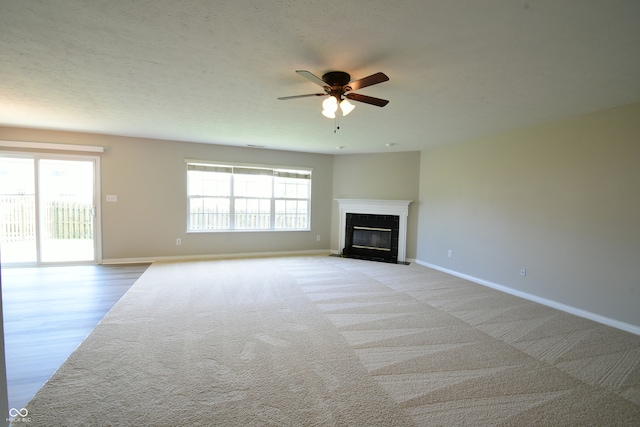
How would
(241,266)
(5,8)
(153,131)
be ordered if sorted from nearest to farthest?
(5,8)
(153,131)
(241,266)

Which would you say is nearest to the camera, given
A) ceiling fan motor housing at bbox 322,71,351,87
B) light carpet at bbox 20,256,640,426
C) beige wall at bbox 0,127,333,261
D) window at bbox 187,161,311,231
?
light carpet at bbox 20,256,640,426

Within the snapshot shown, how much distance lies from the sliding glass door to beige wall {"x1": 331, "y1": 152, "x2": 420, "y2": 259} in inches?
190

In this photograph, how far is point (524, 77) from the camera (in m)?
2.39

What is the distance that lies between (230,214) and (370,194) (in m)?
3.14

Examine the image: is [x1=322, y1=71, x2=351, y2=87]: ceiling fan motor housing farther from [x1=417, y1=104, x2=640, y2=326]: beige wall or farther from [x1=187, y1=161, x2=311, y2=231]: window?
[x1=187, y1=161, x2=311, y2=231]: window

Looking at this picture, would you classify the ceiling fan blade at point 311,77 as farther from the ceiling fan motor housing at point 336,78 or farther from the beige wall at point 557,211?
the beige wall at point 557,211

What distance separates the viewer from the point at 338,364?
2.26 metres

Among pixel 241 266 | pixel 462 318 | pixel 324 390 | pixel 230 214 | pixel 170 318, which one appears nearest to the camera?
pixel 324 390

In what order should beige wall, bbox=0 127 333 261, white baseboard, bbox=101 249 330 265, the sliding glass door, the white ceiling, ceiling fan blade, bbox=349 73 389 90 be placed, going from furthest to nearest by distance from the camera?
white baseboard, bbox=101 249 330 265 → beige wall, bbox=0 127 333 261 → the sliding glass door → ceiling fan blade, bbox=349 73 389 90 → the white ceiling

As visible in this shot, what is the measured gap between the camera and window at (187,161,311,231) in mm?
5809

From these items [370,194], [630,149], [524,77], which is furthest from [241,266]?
[630,149]

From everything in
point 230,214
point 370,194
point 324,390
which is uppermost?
point 370,194

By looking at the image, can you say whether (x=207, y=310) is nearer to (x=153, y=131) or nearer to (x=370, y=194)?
(x=153, y=131)

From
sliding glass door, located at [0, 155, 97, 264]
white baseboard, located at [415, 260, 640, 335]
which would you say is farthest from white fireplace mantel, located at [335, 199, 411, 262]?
sliding glass door, located at [0, 155, 97, 264]
